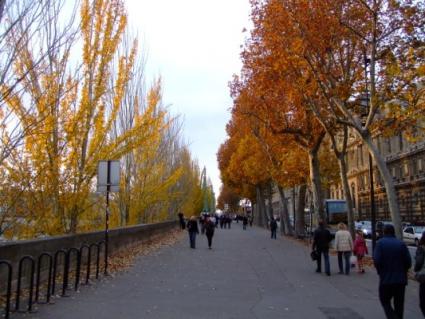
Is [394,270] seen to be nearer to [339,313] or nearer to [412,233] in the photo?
[339,313]

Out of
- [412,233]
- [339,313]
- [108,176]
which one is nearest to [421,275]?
[339,313]

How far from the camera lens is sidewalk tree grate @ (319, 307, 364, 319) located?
8.61m

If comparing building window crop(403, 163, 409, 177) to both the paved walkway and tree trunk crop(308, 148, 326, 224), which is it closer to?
tree trunk crop(308, 148, 326, 224)

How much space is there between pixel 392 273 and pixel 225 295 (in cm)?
416

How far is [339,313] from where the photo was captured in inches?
352

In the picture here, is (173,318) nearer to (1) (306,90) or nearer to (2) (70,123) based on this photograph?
(2) (70,123)

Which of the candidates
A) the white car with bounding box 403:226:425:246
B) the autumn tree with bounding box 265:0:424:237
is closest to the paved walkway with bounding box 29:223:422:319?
the autumn tree with bounding box 265:0:424:237

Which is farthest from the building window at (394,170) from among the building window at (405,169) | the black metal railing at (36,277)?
the black metal railing at (36,277)

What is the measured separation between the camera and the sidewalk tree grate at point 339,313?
28.2 feet

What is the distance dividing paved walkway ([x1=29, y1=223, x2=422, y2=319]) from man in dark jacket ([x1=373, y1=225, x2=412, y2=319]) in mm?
1201

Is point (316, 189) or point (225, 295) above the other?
point (316, 189)

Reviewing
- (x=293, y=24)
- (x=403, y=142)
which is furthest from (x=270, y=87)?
(x=403, y=142)

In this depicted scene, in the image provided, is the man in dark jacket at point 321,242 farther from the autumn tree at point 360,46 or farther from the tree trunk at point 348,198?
the tree trunk at point 348,198

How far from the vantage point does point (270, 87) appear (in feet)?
77.6
